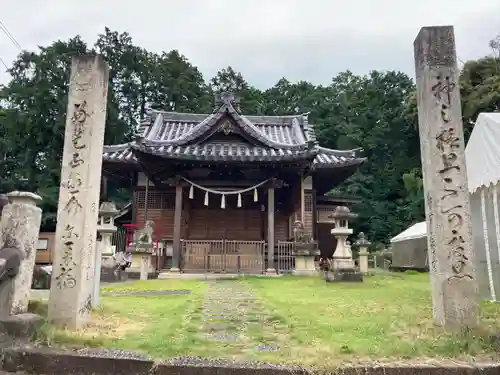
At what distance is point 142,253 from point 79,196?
854 centimetres

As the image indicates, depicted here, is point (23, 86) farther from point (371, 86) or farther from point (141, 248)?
point (371, 86)

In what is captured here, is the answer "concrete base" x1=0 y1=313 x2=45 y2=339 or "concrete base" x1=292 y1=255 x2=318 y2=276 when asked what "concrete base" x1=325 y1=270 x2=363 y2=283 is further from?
"concrete base" x1=0 y1=313 x2=45 y2=339

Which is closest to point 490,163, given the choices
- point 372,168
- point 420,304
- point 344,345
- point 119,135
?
point 420,304

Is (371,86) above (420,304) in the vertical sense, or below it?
above

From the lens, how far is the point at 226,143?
16.8 metres

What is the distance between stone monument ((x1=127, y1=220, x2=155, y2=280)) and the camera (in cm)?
1277

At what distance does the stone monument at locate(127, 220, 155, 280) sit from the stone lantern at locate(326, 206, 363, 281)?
5.75 meters

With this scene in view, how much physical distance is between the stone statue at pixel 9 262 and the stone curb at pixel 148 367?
752 millimetres

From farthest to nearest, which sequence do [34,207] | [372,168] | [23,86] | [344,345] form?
[372,168] → [23,86] → [34,207] → [344,345]

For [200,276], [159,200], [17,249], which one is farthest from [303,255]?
[17,249]

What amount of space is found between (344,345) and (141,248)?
1015 centimetres

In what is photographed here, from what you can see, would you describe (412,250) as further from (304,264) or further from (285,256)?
(304,264)

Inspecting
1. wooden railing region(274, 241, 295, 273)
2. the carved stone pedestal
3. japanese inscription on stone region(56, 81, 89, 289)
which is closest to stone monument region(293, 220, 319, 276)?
wooden railing region(274, 241, 295, 273)

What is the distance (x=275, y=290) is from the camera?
30.4ft
